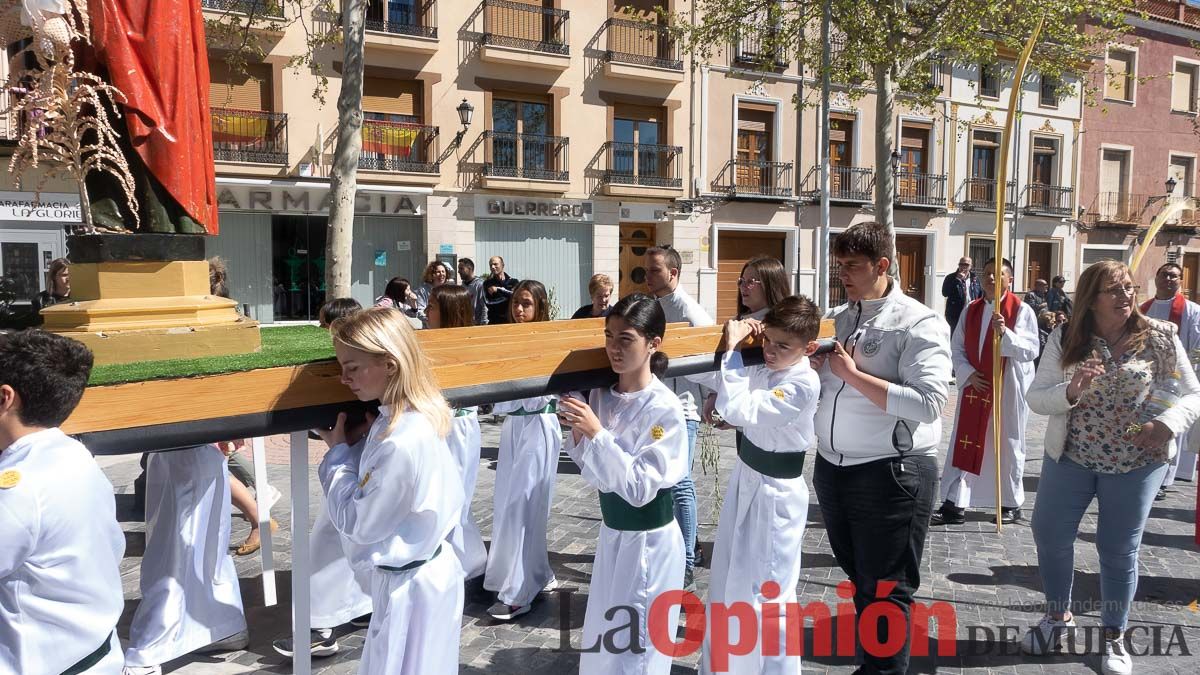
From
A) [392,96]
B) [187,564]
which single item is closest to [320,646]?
[187,564]

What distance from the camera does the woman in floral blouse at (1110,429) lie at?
3604 mm

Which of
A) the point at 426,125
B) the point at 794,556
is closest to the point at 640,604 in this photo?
the point at 794,556

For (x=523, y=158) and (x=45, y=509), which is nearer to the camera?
(x=45, y=509)

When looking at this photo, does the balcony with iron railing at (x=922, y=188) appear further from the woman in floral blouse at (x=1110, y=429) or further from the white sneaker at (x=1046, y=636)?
the white sneaker at (x=1046, y=636)

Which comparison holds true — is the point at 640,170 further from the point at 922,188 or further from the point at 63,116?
the point at 63,116

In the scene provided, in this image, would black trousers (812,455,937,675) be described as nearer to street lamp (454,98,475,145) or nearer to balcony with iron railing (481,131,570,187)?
street lamp (454,98,475,145)

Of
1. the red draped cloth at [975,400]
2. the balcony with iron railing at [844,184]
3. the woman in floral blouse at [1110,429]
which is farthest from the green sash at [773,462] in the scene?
the balcony with iron railing at [844,184]

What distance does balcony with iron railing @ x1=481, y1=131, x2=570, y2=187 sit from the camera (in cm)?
1945

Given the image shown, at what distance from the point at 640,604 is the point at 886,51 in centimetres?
1216

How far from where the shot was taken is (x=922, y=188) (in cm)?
2497

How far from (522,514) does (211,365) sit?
2.42 meters

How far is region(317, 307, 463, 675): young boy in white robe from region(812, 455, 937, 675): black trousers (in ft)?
5.21

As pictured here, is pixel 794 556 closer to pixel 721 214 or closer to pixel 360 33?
pixel 360 33

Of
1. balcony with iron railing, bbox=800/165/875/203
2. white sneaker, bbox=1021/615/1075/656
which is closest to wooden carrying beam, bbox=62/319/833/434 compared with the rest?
white sneaker, bbox=1021/615/1075/656
